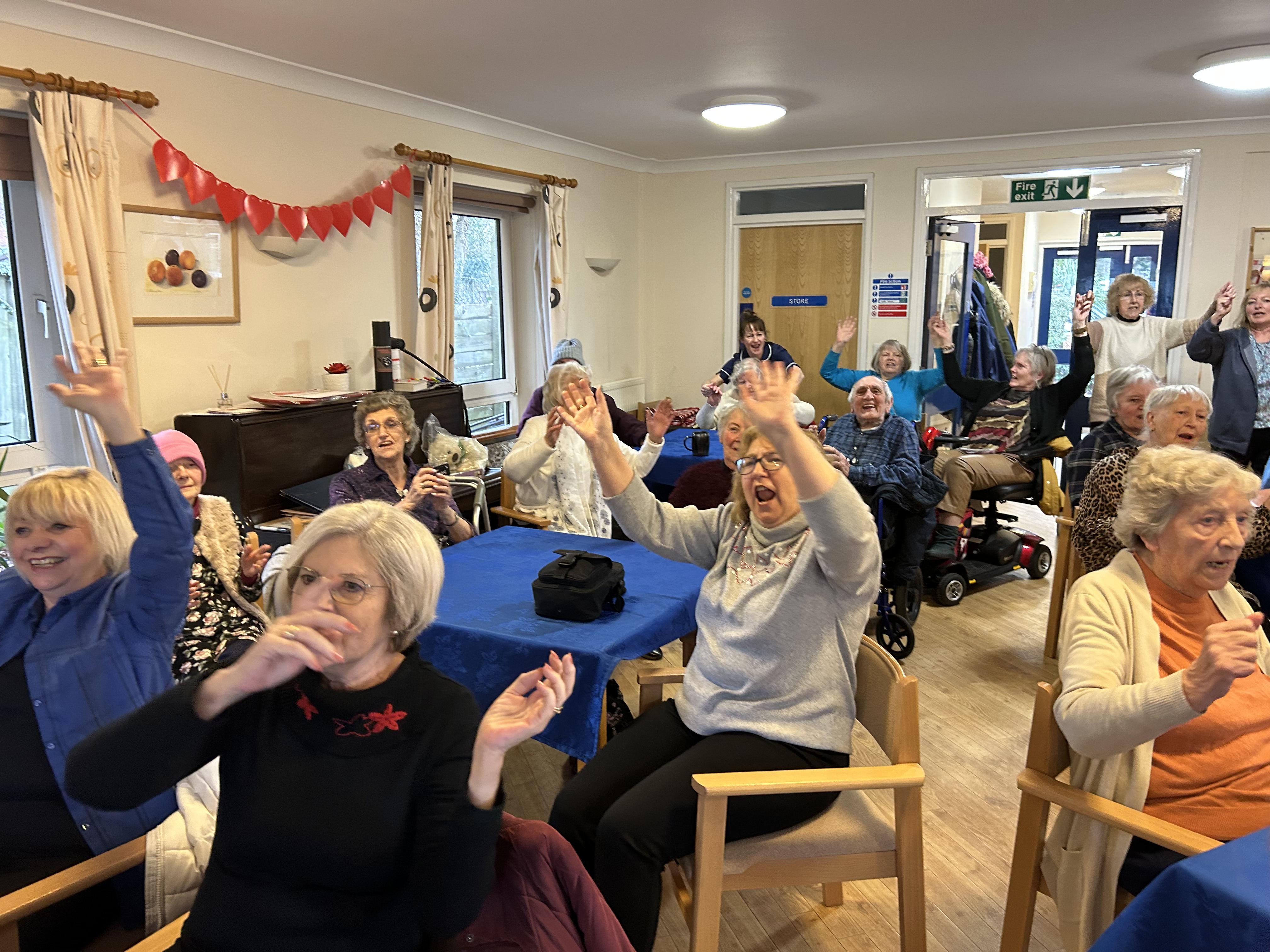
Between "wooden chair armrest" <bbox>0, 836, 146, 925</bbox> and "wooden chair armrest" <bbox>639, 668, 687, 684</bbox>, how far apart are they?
1.09 metres

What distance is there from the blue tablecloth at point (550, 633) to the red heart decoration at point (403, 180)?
2.94 m

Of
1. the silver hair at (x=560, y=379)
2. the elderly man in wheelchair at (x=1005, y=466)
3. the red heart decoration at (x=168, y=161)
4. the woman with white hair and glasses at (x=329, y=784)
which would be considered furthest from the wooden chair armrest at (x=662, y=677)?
the red heart decoration at (x=168, y=161)

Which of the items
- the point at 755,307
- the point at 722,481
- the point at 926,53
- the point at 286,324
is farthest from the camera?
the point at 755,307

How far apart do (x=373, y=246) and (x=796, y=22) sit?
2.51m

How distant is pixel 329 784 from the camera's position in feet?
4.18

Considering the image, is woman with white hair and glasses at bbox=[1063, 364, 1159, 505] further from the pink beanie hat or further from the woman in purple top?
the pink beanie hat

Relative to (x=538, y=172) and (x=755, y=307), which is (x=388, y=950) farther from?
(x=755, y=307)

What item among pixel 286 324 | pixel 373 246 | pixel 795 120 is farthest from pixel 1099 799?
pixel 795 120

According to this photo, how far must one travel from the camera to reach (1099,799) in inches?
62.9

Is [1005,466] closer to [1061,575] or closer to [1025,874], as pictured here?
[1061,575]

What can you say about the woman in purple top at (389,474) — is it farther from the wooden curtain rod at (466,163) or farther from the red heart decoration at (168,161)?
the wooden curtain rod at (466,163)

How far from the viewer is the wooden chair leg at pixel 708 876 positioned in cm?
168

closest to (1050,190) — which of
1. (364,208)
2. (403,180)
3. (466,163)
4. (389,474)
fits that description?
(466,163)

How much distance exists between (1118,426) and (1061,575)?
646 mm
